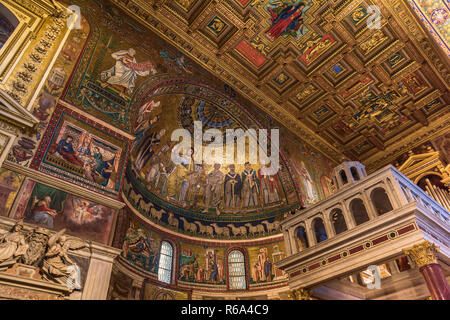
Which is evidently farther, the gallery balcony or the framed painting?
the gallery balcony

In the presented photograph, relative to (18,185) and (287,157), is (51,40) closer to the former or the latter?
(18,185)

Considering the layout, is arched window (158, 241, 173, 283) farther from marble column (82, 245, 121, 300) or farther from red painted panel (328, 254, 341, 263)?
red painted panel (328, 254, 341, 263)

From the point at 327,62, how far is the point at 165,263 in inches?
463

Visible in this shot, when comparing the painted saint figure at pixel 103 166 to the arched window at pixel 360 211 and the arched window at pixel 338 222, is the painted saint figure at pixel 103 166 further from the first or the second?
the arched window at pixel 360 211

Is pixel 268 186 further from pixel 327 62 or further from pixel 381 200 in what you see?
pixel 381 200

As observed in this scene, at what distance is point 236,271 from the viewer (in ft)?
52.9

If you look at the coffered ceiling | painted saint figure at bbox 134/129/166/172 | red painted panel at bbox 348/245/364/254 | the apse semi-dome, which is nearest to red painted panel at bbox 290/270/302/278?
red painted panel at bbox 348/245/364/254

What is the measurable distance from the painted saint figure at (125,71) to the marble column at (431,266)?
31.3 feet

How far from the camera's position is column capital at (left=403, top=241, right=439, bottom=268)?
805cm

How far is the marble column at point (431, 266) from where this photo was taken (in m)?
7.81

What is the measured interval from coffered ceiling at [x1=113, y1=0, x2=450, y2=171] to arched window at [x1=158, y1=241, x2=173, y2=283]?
8.19 m

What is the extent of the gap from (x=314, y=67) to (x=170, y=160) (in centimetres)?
829

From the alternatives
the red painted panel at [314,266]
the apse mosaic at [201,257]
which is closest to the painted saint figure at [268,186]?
the apse mosaic at [201,257]

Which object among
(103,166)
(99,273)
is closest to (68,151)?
(103,166)
